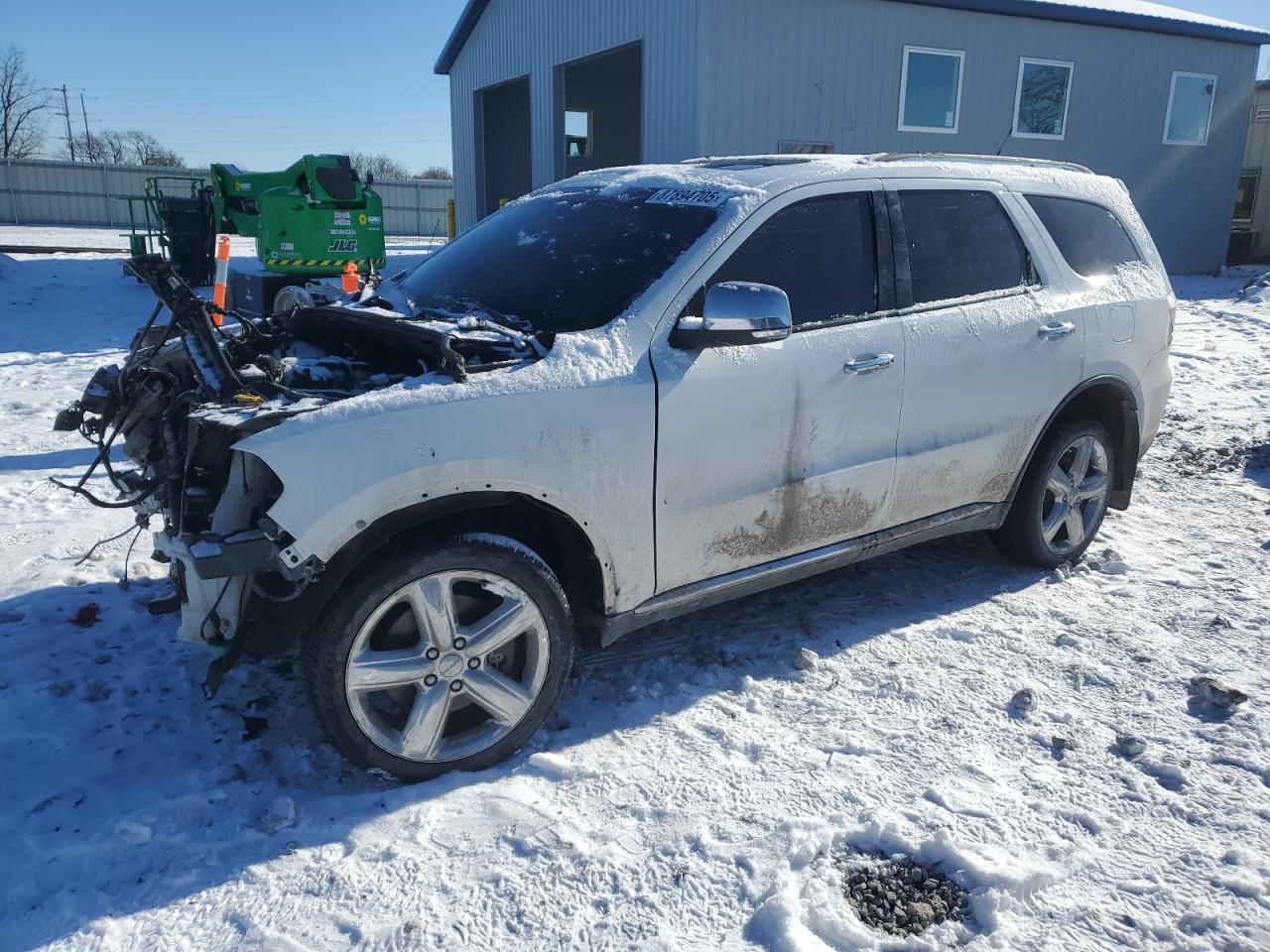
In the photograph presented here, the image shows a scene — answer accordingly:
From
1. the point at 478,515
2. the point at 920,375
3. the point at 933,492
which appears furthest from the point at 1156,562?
the point at 478,515

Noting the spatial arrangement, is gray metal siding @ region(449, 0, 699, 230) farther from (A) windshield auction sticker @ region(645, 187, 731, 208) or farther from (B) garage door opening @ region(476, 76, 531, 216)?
(A) windshield auction sticker @ region(645, 187, 731, 208)

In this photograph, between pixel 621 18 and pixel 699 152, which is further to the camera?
pixel 621 18

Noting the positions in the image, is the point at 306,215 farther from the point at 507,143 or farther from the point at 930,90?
the point at 507,143

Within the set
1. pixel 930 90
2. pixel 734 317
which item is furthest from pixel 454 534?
pixel 930 90

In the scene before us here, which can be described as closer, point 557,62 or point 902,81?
point 902,81

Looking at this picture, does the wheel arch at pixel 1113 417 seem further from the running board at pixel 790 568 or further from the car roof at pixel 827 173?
the car roof at pixel 827 173

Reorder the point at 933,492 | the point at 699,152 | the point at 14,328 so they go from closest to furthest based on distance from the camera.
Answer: the point at 933,492, the point at 14,328, the point at 699,152

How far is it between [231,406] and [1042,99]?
55.0ft

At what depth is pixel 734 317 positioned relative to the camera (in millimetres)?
3076

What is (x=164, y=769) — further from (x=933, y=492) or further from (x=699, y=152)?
(x=699, y=152)

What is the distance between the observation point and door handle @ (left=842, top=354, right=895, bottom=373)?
11.6 ft

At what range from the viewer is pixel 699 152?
521 inches

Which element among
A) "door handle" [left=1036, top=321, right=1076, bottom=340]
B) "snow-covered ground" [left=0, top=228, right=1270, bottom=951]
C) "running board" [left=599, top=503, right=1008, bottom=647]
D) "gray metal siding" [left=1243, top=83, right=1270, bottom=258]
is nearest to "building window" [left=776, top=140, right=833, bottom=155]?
"door handle" [left=1036, top=321, right=1076, bottom=340]

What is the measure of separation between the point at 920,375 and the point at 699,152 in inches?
408
